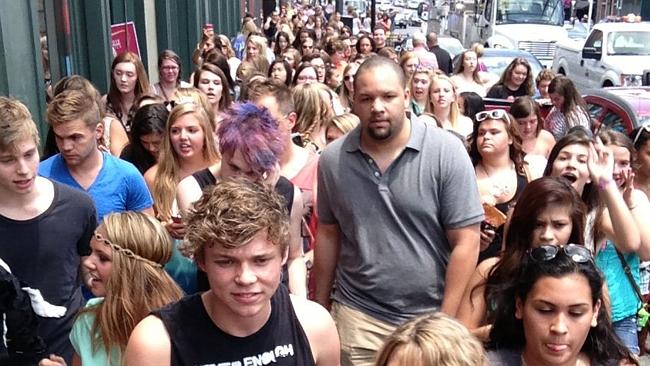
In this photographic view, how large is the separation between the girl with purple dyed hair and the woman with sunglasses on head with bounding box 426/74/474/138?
12.2 feet

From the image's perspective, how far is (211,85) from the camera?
7.52m

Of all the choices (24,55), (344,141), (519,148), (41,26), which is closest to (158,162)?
(344,141)

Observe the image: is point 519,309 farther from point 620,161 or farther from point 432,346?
point 620,161

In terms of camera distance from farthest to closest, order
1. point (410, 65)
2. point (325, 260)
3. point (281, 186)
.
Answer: point (410, 65), point (325, 260), point (281, 186)

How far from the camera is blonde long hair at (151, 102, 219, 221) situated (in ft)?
15.9

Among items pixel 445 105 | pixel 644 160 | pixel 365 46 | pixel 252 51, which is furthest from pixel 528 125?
pixel 365 46

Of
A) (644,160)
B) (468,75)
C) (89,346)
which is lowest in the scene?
(89,346)

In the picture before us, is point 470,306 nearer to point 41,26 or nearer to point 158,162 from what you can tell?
point 158,162

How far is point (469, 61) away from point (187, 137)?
661 cm

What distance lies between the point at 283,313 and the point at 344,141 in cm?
155

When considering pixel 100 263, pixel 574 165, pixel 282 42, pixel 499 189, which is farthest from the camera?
pixel 282 42

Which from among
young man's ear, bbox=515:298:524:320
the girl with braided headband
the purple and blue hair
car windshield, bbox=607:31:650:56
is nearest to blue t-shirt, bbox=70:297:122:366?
the girl with braided headband

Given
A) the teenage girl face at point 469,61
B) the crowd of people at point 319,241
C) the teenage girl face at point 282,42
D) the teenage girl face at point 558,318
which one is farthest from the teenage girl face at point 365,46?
the teenage girl face at point 558,318

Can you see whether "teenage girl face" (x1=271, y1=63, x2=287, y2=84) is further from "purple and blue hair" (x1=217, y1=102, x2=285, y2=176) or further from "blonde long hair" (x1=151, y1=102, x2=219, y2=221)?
"purple and blue hair" (x1=217, y1=102, x2=285, y2=176)
